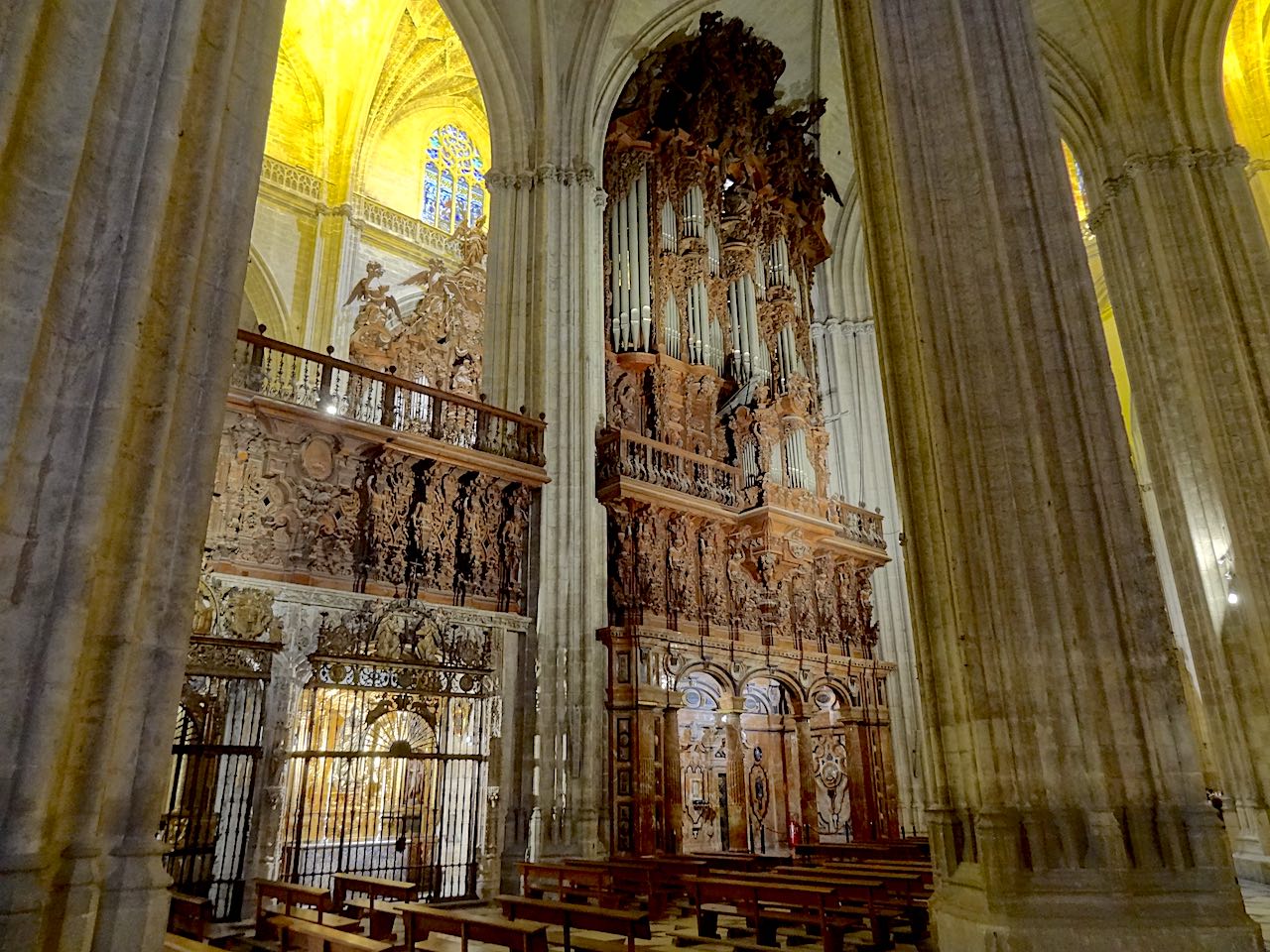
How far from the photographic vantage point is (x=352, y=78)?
1830cm

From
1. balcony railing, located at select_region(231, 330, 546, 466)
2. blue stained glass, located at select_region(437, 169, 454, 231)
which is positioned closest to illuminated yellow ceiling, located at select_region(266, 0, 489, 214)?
blue stained glass, located at select_region(437, 169, 454, 231)

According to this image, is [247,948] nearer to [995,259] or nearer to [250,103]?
[250,103]

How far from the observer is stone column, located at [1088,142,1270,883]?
9844 millimetres

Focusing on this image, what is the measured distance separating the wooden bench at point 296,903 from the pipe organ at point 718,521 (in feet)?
13.0

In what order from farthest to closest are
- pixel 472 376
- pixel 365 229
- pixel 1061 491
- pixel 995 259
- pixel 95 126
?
pixel 365 229
pixel 472 376
pixel 995 259
pixel 1061 491
pixel 95 126

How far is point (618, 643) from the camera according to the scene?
10688mm

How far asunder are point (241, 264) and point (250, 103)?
2.91ft

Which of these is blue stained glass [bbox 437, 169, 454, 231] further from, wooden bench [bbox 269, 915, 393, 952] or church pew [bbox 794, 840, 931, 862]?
wooden bench [bbox 269, 915, 393, 952]

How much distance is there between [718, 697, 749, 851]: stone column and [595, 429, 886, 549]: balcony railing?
291cm

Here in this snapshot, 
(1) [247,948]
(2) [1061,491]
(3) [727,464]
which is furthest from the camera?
(3) [727,464]

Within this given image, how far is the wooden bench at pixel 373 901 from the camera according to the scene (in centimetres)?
607

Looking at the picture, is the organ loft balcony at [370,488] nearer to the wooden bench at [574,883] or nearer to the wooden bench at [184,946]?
the wooden bench at [574,883]

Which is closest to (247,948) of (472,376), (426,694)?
(426,694)

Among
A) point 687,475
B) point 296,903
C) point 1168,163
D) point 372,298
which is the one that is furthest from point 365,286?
point 1168,163
